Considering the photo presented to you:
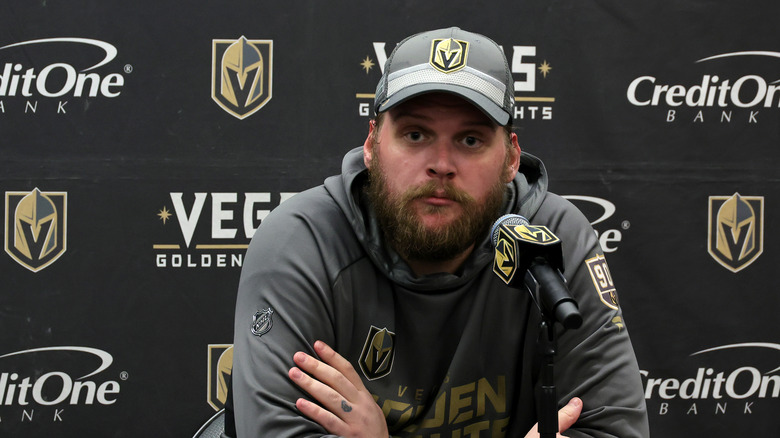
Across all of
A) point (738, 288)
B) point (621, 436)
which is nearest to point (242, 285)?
point (621, 436)

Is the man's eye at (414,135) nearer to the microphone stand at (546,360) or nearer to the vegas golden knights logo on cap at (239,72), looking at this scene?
the microphone stand at (546,360)

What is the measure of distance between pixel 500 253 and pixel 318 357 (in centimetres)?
53

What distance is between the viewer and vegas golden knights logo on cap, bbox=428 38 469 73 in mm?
1620

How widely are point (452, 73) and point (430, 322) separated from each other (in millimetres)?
587

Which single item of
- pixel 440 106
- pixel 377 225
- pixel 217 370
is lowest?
pixel 217 370

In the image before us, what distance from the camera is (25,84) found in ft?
8.86

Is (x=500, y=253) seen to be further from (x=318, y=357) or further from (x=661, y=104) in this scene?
(x=661, y=104)

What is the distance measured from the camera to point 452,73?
63.1 inches

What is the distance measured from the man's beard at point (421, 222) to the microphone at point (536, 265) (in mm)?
360

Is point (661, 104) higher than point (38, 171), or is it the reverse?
point (661, 104)

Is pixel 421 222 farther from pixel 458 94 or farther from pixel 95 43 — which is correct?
pixel 95 43

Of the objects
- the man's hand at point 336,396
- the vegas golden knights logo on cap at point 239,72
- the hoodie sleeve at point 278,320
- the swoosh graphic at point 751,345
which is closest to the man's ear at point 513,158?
the hoodie sleeve at point 278,320

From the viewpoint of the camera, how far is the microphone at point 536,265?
1073 millimetres

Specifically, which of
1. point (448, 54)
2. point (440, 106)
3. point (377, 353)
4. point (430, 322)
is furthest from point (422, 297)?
point (448, 54)
